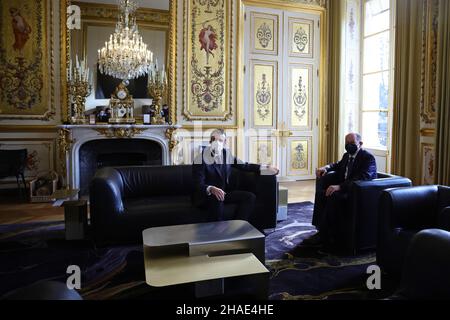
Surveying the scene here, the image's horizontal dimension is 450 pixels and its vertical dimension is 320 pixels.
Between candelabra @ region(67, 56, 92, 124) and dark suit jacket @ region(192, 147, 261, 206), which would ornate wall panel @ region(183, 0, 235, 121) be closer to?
candelabra @ region(67, 56, 92, 124)

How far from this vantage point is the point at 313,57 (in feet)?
22.9

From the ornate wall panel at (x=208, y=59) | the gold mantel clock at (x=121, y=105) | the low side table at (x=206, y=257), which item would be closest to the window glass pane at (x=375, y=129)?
the ornate wall panel at (x=208, y=59)

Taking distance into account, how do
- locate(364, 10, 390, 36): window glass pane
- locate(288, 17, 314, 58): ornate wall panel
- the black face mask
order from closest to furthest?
the black face mask → locate(364, 10, 390, 36): window glass pane → locate(288, 17, 314, 58): ornate wall panel

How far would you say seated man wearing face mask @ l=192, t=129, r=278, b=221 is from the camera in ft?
11.5

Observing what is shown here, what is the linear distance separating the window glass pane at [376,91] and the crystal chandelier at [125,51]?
11.4 feet

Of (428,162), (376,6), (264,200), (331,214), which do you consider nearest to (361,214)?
(331,214)

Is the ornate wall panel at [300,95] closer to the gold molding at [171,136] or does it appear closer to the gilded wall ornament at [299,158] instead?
the gilded wall ornament at [299,158]

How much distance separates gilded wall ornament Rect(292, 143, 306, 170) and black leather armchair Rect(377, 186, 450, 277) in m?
4.10

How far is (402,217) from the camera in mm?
2812

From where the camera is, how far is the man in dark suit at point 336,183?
344cm

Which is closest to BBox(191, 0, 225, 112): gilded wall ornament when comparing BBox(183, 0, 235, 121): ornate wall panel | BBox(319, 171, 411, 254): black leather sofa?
BBox(183, 0, 235, 121): ornate wall panel

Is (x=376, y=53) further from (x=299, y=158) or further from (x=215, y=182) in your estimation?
(x=215, y=182)

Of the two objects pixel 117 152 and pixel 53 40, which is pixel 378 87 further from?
pixel 53 40

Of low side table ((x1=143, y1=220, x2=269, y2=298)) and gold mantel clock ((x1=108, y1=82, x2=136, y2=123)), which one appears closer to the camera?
low side table ((x1=143, y1=220, x2=269, y2=298))
